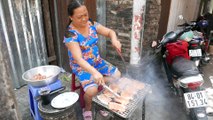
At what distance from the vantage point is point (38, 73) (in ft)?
10.4

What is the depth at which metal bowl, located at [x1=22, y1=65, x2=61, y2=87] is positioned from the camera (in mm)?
2750

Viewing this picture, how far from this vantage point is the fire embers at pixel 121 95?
238cm

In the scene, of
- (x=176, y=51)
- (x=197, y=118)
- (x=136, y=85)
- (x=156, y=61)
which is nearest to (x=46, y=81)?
(x=136, y=85)

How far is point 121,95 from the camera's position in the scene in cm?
257

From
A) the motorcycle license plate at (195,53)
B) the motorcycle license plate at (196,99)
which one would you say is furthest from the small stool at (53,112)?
the motorcycle license plate at (195,53)

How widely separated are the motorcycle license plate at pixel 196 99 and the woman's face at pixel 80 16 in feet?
6.53

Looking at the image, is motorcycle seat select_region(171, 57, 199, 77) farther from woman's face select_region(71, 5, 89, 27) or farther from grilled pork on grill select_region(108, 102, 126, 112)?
woman's face select_region(71, 5, 89, 27)

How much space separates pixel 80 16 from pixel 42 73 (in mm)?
1246

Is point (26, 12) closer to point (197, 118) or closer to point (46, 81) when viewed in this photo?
point (46, 81)

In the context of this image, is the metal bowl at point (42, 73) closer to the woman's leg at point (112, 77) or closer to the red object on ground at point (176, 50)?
the woman's leg at point (112, 77)

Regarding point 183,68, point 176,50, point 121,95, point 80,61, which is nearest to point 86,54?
point 80,61

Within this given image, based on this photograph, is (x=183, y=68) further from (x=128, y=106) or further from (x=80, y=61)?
(x=80, y=61)

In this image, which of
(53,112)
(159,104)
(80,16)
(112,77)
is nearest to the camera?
(53,112)

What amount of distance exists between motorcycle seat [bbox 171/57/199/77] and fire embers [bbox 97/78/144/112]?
82cm
